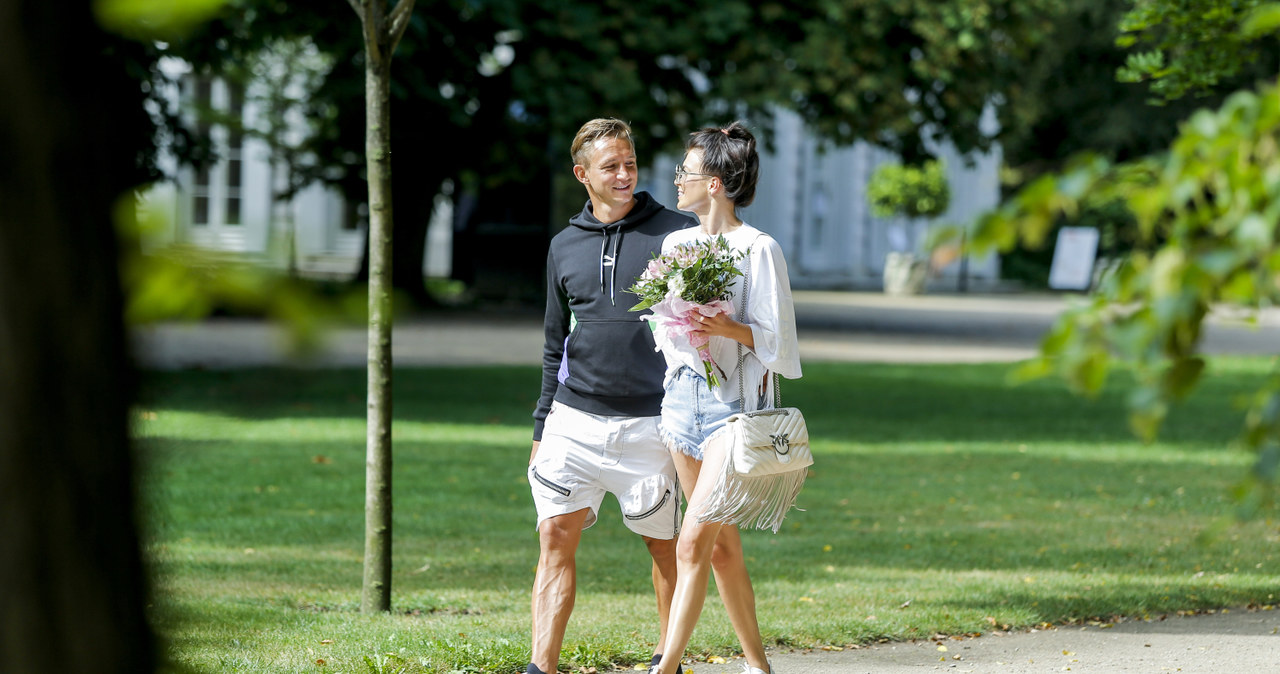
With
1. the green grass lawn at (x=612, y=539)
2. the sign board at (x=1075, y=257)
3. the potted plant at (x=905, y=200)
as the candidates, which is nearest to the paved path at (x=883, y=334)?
the green grass lawn at (x=612, y=539)

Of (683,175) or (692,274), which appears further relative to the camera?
(683,175)

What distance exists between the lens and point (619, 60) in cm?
A: 2039

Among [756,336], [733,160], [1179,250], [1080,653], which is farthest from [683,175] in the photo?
[1179,250]

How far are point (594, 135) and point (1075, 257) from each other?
24105 mm

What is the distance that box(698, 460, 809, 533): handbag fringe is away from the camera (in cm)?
448

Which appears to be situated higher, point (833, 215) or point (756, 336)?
point (833, 215)

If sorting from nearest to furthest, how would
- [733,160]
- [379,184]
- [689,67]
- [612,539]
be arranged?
[733,160]
[379,184]
[612,539]
[689,67]

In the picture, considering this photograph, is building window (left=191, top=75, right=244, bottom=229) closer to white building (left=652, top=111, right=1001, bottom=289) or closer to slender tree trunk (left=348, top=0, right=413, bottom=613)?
slender tree trunk (left=348, top=0, right=413, bottom=613)

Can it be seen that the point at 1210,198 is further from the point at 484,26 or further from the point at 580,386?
the point at 484,26

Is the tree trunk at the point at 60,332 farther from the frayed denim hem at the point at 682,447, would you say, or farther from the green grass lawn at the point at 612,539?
the frayed denim hem at the point at 682,447

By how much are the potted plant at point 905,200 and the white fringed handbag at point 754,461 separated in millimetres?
41394

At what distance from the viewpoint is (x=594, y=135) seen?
15.7ft

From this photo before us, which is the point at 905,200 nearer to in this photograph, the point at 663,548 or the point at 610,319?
the point at 663,548

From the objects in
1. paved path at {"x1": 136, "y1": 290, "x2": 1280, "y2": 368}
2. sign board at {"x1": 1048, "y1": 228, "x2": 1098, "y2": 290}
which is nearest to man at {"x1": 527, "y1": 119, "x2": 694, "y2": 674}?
paved path at {"x1": 136, "y1": 290, "x2": 1280, "y2": 368}
